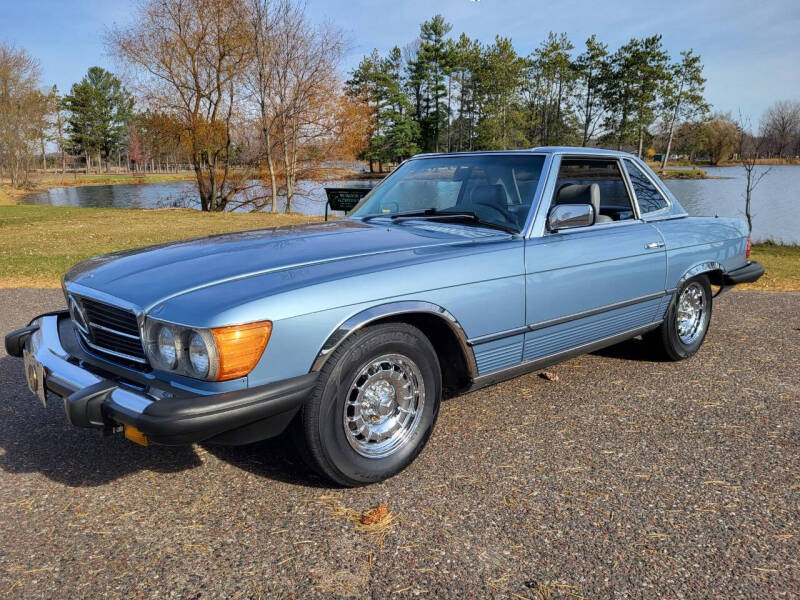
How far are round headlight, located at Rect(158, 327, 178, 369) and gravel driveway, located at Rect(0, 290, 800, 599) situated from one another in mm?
719

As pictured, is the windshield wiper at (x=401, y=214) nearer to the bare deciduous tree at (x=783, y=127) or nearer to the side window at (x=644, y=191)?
the side window at (x=644, y=191)

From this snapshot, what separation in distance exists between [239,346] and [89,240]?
41.4ft

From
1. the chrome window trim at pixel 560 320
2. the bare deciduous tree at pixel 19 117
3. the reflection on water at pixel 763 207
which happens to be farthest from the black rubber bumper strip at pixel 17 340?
the bare deciduous tree at pixel 19 117

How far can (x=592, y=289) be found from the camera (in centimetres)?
366

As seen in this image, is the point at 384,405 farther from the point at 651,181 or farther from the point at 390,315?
the point at 651,181

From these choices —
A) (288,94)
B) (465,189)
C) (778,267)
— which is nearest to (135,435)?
(465,189)

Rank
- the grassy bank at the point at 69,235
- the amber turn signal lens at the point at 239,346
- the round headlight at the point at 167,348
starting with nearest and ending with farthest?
the amber turn signal lens at the point at 239,346 → the round headlight at the point at 167,348 → the grassy bank at the point at 69,235

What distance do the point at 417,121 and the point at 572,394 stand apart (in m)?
62.0

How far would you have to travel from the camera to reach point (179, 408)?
7.34 feet

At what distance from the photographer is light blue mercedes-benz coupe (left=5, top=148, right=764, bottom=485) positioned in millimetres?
2363

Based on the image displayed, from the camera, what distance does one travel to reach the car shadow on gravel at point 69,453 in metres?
2.97

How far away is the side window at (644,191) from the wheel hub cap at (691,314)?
0.72 m

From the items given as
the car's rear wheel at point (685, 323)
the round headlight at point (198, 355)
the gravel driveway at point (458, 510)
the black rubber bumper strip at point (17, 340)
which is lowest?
the gravel driveway at point (458, 510)

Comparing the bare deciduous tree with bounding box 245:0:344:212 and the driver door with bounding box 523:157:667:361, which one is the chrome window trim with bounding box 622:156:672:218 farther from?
the bare deciduous tree with bounding box 245:0:344:212
